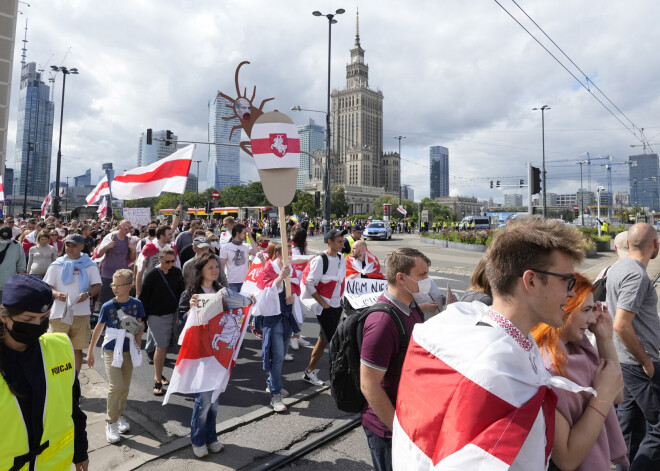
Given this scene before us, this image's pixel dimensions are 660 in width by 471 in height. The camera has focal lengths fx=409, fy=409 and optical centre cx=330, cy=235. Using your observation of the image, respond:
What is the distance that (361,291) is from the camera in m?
3.99

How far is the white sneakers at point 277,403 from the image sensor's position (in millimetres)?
4637

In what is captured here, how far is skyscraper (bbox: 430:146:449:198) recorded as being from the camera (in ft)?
522

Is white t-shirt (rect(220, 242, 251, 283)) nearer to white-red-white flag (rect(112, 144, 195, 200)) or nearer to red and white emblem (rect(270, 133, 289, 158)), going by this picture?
white-red-white flag (rect(112, 144, 195, 200))

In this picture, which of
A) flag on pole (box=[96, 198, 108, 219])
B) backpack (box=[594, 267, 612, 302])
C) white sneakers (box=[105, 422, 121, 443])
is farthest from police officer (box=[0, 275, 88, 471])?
flag on pole (box=[96, 198, 108, 219])

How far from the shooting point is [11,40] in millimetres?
39500

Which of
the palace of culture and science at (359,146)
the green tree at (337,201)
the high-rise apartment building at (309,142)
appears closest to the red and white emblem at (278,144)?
the high-rise apartment building at (309,142)

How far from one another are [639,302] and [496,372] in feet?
8.28

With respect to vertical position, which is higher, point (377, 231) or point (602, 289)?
point (377, 231)

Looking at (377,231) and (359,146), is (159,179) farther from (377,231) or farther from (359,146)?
(359,146)

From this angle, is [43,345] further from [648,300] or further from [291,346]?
[291,346]

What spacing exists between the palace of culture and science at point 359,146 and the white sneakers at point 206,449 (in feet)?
408

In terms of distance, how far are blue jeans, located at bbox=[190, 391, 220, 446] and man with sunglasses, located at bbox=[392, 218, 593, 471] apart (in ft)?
9.12

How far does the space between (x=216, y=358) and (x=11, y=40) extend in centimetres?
5041

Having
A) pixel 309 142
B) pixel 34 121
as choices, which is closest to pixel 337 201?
pixel 309 142
